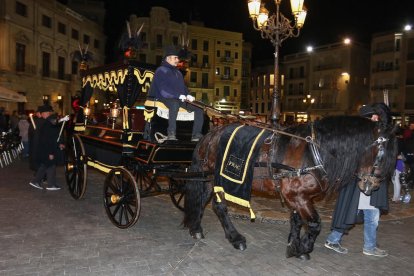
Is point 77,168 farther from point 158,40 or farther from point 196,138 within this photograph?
point 158,40

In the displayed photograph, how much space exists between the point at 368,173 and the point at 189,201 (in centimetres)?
268

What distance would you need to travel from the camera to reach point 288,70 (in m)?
59.1

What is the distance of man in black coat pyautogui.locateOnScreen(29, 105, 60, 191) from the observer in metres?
8.90

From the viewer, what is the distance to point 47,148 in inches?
351

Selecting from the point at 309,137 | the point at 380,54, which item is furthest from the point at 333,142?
the point at 380,54

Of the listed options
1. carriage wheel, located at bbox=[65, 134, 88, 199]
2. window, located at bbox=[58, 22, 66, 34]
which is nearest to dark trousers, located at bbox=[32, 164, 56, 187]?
carriage wheel, located at bbox=[65, 134, 88, 199]

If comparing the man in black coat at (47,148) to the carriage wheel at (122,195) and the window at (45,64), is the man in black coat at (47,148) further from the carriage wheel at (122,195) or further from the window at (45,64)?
the window at (45,64)

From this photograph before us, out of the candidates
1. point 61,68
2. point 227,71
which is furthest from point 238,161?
point 227,71

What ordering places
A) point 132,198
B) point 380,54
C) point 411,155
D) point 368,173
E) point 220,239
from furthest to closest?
point 380,54 → point 411,155 → point 132,198 → point 220,239 → point 368,173

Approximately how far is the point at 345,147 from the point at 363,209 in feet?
4.19

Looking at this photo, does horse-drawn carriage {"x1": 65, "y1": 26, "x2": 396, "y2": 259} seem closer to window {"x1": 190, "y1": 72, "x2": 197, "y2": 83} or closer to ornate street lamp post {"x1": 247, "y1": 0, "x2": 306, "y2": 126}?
ornate street lamp post {"x1": 247, "y1": 0, "x2": 306, "y2": 126}

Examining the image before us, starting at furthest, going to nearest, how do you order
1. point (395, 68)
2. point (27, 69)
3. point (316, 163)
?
point (395, 68)
point (27, 69)
point (316, 163)

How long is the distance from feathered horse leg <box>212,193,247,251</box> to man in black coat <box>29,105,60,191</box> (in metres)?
5.13

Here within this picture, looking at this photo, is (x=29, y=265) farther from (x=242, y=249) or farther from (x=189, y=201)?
(x=242, y=249)
